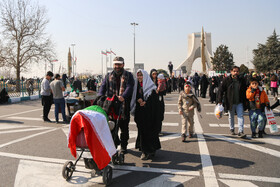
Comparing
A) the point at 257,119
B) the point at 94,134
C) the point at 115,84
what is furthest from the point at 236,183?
the point at 257,119

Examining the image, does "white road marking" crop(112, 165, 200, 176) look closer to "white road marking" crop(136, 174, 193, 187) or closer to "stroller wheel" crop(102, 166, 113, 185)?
"white road marking" crop(136, 174, 193, 187)

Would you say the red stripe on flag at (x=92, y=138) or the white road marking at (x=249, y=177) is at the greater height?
the red stripe on flag at (x=92, y=138)

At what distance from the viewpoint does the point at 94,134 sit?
3.65 metres

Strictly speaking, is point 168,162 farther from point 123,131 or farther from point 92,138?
point 92,138

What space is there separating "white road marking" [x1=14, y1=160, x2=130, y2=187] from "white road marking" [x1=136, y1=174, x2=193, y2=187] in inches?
23.3

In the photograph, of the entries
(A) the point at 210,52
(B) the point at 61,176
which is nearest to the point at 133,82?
(B) the point at 61,176

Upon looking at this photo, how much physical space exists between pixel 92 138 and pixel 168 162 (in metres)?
Answer: 1.91

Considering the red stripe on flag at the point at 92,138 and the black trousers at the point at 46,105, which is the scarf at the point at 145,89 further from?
the black trousers at the point at 46,105

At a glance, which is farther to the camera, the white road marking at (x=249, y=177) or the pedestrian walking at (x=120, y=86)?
the pedestrian walking at (x=120, y=86)

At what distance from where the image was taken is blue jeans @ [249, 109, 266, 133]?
6.80 metres

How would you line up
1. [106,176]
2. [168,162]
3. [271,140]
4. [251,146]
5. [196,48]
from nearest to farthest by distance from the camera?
[106,176], [168,162], [251,146], [271,140], [196,48]

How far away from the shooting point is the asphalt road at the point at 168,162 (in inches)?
159

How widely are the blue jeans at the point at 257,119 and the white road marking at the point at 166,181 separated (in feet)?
11.9

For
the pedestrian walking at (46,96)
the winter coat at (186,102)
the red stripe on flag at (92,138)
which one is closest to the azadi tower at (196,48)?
the pedestrian walking at (46,96)
